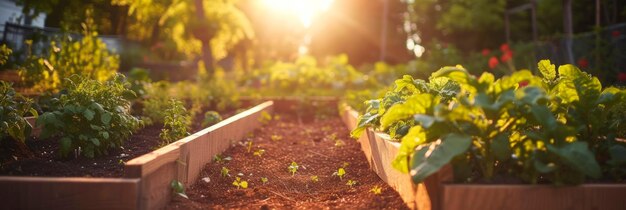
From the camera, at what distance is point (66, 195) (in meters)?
2.25

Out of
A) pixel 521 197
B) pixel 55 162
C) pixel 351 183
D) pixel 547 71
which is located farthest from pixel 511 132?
pixel 55 162

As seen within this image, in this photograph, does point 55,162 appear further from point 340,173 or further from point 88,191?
point 340,173

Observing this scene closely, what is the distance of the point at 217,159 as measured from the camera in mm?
3803

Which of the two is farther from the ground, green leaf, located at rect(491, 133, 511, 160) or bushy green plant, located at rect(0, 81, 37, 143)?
bushy green plant, located at rect(0, 81, 37, 143)

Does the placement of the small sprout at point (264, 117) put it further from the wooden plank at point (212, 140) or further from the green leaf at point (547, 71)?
the green leaf at point (547, 71)

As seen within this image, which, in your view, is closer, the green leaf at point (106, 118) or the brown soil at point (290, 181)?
the brown soil at point (290, 181)

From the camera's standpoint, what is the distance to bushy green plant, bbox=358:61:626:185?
7.00 ft

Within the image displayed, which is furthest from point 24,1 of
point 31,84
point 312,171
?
point 312,171

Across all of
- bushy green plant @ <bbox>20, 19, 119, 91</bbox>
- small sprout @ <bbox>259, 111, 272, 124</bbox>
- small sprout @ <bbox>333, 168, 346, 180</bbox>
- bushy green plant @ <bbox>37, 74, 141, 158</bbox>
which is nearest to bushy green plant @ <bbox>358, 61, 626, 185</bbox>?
small sprout @ <bbox>333, 168, 346, 180</bbox>

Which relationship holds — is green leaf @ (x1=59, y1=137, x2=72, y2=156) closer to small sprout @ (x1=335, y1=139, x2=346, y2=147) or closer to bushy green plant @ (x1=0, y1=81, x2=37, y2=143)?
bushy green plant @ (x1=0, y1=81, x2=37, y2=143)

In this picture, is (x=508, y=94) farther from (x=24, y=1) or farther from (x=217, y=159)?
(x=24, y=1)

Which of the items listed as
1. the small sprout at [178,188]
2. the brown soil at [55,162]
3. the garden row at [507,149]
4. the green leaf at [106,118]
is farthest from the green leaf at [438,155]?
the green leaf at [106,118]

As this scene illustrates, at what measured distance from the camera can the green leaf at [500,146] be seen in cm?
226

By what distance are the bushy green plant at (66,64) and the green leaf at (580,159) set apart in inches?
153
